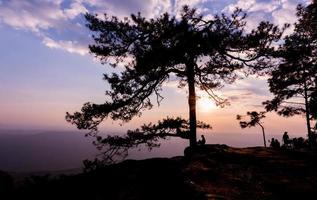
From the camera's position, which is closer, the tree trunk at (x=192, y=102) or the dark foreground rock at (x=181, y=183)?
the dark foreground rock at (x=181, y=183)

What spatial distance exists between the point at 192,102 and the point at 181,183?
9.70 metres

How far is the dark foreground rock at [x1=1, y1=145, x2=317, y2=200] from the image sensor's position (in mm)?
7289

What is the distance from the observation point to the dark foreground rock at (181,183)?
7.29 metres

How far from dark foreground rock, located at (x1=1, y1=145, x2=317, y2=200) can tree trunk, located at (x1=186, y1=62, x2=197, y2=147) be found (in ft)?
20.0

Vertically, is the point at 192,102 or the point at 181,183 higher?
the point at 192,102

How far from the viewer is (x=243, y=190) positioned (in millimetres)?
7770

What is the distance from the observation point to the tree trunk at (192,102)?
16531 millimetres

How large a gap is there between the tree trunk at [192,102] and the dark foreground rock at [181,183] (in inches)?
240

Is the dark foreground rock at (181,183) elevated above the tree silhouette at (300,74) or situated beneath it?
situated beneath

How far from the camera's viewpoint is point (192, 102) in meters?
17.1

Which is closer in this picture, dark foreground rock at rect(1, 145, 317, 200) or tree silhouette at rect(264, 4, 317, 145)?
dark foreground rock at rect(1, 145, 317, 200)

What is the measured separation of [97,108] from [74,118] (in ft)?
4.37

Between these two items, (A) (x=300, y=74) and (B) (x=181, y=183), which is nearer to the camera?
(B) (x=181, y=183)

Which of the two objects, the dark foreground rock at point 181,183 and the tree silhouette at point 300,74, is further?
the tree silhouette at point 300,74
